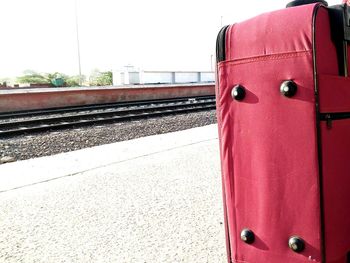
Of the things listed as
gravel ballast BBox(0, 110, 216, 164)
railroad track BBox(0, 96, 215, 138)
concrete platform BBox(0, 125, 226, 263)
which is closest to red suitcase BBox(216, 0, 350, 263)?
concrete platform BBox(0, 125, 226, 263)

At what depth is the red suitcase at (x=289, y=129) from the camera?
1342 millimetres

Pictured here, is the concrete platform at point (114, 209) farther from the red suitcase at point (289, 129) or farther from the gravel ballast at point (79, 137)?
the gravel ballast at point (79, 137)

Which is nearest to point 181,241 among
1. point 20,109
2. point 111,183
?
point 111,183

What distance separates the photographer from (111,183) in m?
3.63

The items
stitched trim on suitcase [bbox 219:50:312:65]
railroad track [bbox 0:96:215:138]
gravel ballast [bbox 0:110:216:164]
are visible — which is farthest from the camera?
railroad track [bbox 0:96:215:138]

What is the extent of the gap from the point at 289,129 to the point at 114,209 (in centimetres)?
189

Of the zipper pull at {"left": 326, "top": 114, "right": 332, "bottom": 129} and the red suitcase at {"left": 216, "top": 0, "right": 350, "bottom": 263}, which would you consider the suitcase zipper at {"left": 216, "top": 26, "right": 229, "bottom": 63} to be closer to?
the red suitcase at {"left": 216, "top": 0, "right": 350, "bottom": 263}

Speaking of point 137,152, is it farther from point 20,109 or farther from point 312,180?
point 20,109

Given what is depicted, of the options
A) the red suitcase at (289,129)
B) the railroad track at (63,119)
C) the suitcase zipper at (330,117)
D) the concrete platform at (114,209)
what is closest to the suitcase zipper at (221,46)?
the red suitcase at (289,129)

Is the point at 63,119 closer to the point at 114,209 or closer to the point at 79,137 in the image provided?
the point at 79,137

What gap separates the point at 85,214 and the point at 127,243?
26.0 inches

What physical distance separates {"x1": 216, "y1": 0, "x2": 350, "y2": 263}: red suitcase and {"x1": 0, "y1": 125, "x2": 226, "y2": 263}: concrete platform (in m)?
0.73

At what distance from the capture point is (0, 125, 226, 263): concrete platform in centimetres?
220

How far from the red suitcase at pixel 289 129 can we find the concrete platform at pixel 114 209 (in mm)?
727
